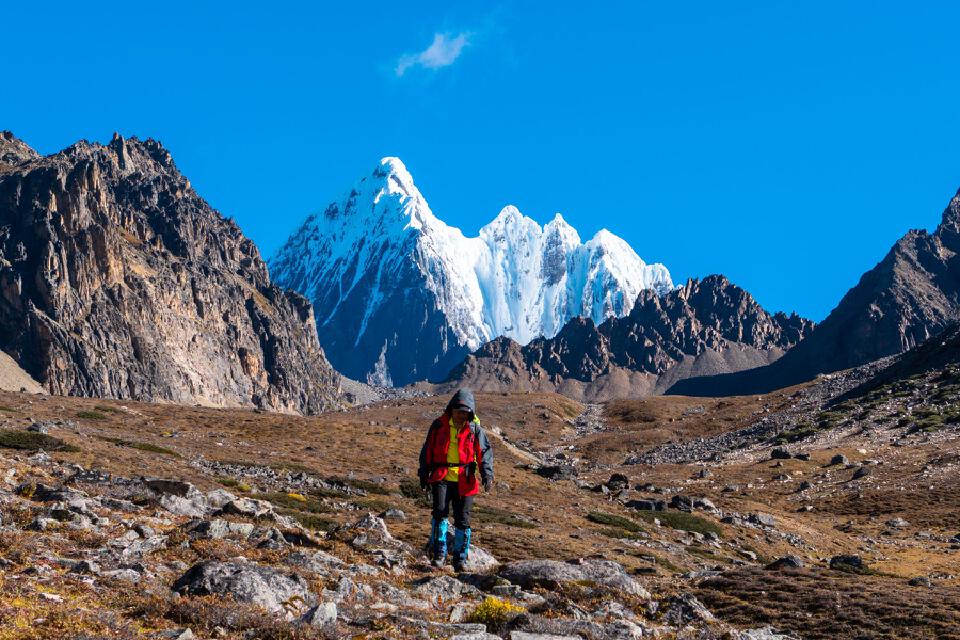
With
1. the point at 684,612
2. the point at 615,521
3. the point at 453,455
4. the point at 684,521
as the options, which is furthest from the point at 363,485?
the point at 684,612

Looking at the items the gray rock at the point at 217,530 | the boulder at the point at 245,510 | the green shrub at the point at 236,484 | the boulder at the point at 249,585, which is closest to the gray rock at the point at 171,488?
the boulder at the point at 245,510

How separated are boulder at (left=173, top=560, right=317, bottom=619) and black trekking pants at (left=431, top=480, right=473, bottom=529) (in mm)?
4494

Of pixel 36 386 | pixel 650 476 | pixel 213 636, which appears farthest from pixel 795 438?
pixel 36 386

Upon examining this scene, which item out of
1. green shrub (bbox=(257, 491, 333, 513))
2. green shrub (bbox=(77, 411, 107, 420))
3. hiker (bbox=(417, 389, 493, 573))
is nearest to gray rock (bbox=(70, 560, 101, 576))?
hiker (bbox=(417, 389, 493, 573))

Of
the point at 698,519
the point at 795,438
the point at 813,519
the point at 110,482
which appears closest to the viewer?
the point at 110,482

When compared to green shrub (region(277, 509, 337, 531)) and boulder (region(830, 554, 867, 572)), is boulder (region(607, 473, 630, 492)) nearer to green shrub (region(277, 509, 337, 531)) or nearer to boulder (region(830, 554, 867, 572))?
boulder (region(830, 554, 867, 572))

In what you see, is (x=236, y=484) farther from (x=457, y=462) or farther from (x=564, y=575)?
(x=564, y=575)

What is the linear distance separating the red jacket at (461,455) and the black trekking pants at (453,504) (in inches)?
4.6

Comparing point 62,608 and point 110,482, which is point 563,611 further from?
point 110,482

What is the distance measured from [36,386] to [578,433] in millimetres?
121640

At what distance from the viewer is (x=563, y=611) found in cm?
1345

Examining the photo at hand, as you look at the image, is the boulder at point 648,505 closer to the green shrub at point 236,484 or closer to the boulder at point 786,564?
the green shrub at point 236,484

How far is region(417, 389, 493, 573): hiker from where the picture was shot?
16906 mm

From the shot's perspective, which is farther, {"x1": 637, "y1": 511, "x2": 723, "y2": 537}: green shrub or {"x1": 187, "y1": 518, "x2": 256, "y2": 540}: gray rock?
{"x1": 637, "y1": 511, "x2": 723, "y2": 537}: green shrub
